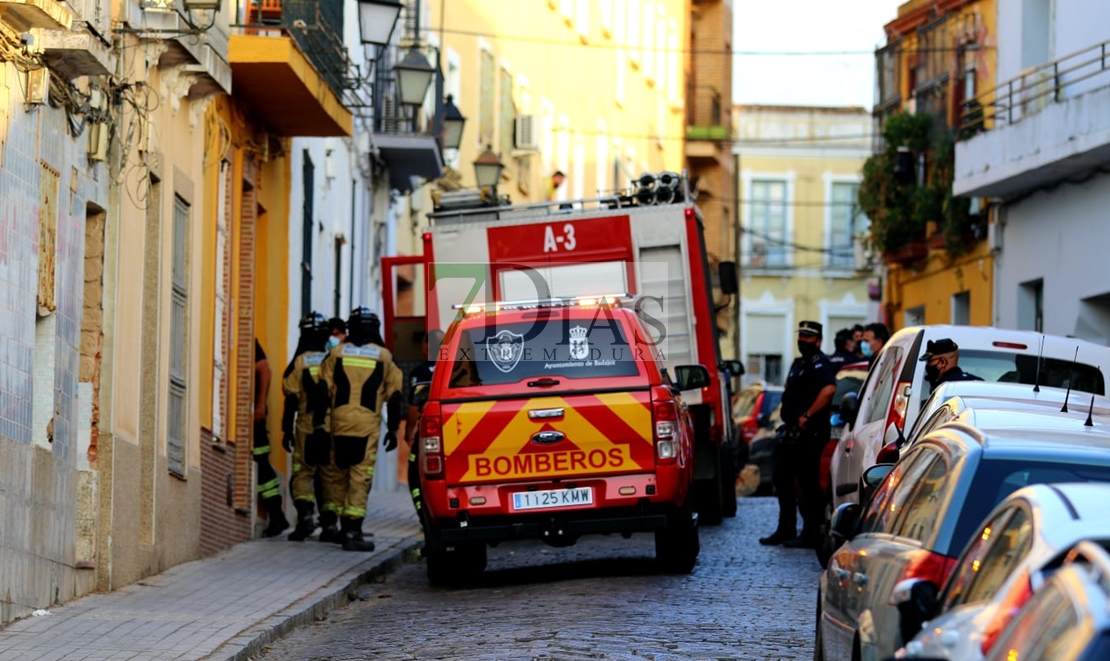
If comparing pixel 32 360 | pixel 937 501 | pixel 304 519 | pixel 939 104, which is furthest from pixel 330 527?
pixel 939 104

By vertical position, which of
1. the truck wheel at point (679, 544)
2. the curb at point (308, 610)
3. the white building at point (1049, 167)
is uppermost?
the white building at point (1049, 167)

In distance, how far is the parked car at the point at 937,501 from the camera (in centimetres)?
707

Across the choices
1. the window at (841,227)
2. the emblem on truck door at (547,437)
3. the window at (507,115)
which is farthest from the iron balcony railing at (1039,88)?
the window at (841,227)

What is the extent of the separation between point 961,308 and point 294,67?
1878 cm

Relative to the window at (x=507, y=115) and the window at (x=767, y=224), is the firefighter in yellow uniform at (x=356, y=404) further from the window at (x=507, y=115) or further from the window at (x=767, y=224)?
the window at (x=767, y=224)

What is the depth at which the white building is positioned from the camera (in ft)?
87.3

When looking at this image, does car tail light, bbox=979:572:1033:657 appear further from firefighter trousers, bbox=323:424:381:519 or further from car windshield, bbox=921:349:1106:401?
firefighter trousers, bbox=323:424:381:519

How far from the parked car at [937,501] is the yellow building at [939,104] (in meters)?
22.5

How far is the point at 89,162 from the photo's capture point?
14219 mm

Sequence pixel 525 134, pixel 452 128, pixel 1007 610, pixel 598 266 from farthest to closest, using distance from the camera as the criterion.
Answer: pixel 525 134, pixel 452 128, pixel 598 266, pixel 1007 610

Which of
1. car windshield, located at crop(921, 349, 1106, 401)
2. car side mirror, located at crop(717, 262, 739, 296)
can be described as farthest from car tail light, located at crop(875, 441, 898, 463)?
car side mirror, located at crop(717, 262, 739, 296)

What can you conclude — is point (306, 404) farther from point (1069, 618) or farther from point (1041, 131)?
point (1069, 618)

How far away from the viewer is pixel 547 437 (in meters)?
14.7

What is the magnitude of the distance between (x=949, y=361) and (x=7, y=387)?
5.85m
